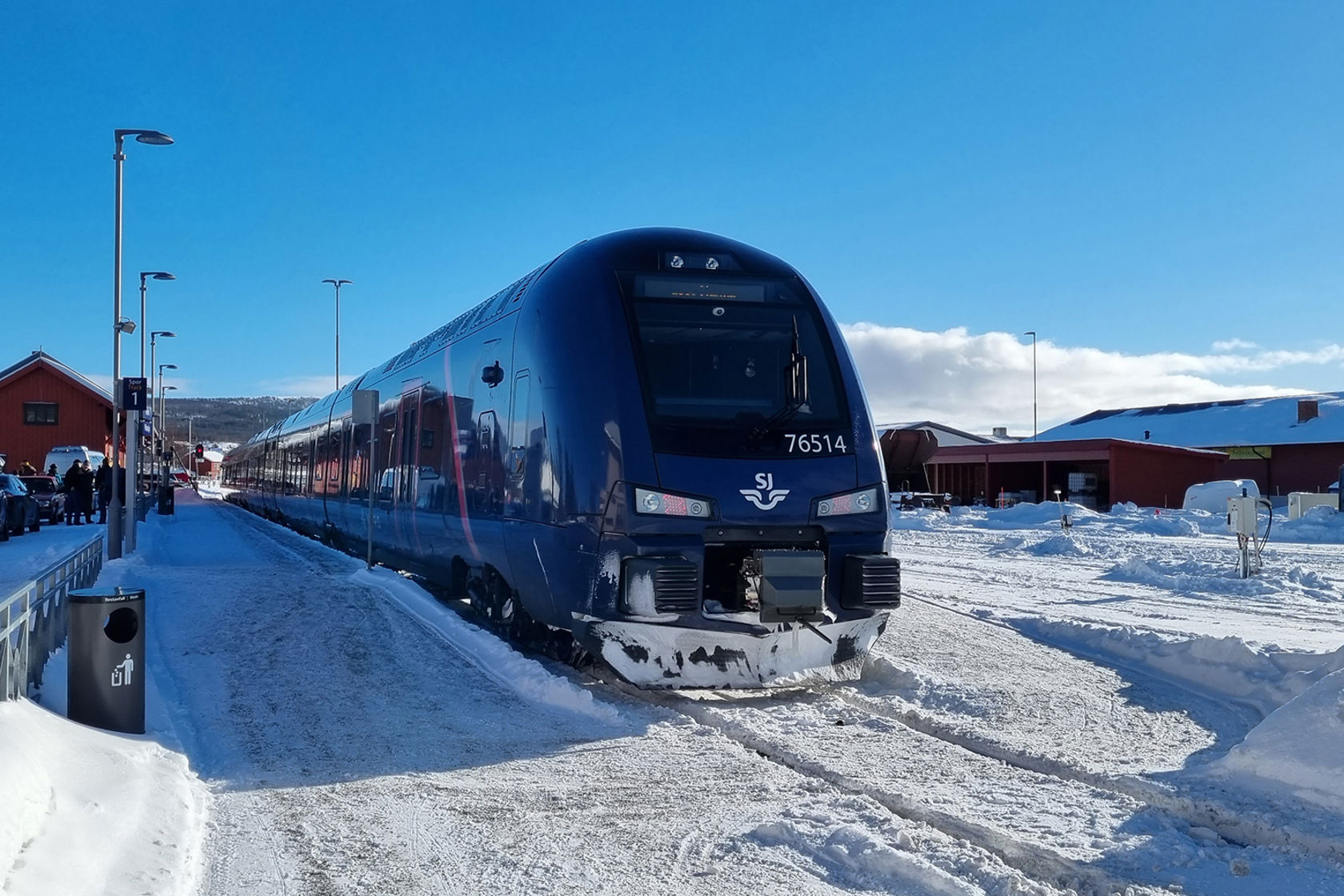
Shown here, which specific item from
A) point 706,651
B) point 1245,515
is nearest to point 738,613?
point 706,651

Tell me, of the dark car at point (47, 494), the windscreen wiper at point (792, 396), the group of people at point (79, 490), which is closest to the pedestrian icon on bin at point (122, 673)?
the windscreen wiper at point (792, 396)

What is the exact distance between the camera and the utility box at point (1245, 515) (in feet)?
53.3

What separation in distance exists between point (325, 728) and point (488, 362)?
399 centimetres

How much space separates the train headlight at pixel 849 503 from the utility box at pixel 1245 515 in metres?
10.6

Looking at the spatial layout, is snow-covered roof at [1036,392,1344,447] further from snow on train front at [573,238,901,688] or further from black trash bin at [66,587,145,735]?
black trash bin at [66,587,145,735]

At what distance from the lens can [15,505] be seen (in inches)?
958

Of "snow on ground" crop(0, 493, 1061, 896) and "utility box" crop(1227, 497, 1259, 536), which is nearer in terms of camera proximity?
"snow on ground" crop(0, 493, 1061, 896)

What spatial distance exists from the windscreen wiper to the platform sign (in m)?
14.6

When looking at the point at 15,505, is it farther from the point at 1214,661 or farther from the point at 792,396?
the point at 1214,661

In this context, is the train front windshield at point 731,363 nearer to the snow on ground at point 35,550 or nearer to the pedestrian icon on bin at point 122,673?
the pedestrian icon on bin at point 122,673

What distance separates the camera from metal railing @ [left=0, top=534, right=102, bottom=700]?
5910mm

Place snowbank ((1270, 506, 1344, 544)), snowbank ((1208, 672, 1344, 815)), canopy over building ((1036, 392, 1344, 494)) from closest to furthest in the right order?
snowbank ((1208, 672, 1344, 815)) → snowbank ((1270, 506, 1344, 544)) → canopy over building ((1036, 392, 1344, 494))

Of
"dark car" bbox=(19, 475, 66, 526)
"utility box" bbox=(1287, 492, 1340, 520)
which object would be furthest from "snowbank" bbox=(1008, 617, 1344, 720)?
"dark car" bbox=(19, 475, 66, 526)

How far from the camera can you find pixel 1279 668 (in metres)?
8.18
